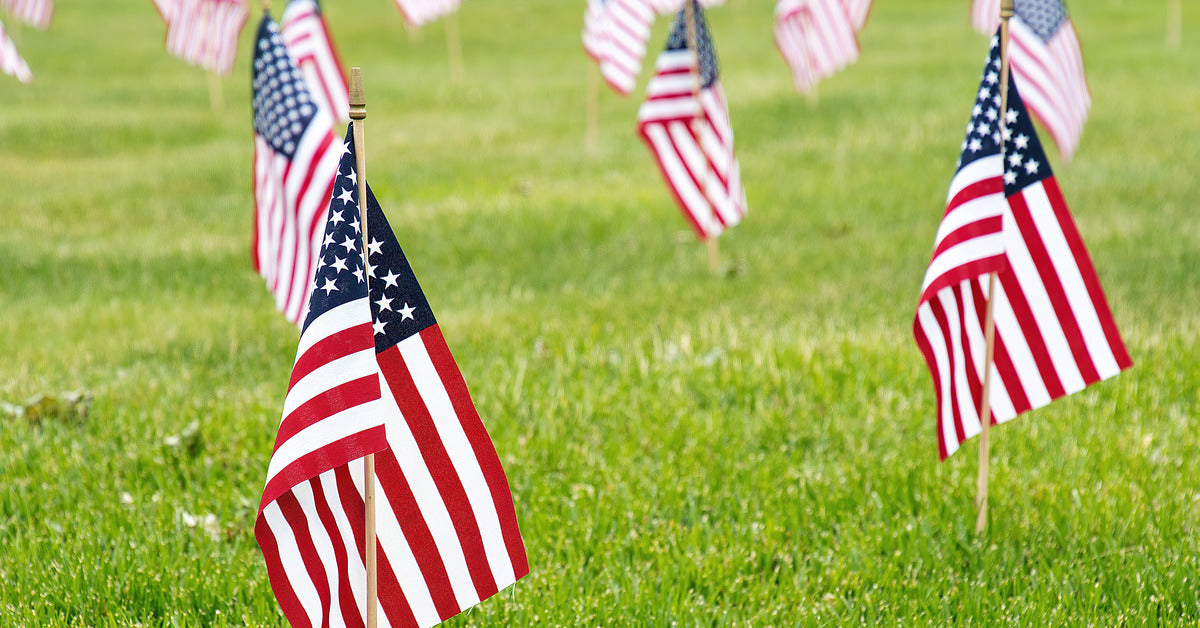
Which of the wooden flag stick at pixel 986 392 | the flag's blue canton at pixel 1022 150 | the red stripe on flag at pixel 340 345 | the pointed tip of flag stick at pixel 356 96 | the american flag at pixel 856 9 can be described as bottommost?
the american flag at pixel 856 9

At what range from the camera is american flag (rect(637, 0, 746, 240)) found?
8023 millimetres

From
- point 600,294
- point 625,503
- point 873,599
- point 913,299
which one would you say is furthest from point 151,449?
point 913,299

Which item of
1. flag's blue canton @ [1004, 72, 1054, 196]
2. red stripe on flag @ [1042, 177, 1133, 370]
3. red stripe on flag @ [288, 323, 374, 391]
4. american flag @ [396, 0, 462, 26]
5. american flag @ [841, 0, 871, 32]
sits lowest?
american flag @ [396, 0, 462, 26]

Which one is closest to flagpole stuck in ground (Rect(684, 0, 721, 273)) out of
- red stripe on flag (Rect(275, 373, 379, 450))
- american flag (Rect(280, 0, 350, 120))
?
american flag (Rect(280, 0, 350, 120))

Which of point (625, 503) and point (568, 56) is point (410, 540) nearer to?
point (625, 503)

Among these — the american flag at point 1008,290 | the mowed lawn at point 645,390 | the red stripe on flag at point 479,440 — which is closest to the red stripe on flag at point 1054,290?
the american flag at point 1008,290

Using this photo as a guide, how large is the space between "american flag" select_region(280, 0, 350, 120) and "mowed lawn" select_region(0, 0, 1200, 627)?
1.51 metres

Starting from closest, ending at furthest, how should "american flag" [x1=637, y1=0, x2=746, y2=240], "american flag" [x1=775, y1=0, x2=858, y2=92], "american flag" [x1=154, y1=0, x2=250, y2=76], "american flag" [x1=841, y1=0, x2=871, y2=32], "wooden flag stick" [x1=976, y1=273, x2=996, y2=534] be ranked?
"wooden flag stick" [x1=976, y1=273, x2=996, y2=534], "american flag" [x1=637, y1=0, x2=746, y2=240], "american flag" [x1=775, y1=0, x2=858, y2=92], "american flag" [x1=154, y1=0, x2=250, y2=76], "american flag" [x1=841, y1=0, x2=871, y2=32]

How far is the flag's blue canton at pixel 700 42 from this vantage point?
7.92m

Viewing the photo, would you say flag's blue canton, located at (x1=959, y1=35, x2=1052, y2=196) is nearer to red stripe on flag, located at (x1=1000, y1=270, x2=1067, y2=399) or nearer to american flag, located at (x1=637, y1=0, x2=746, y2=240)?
red stripe on flag, located at (x1=1000, y1=270, x2=1067, y2=399)

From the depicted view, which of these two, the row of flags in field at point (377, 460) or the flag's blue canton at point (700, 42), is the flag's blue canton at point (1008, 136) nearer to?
the row of flags in field at point (377, 460)

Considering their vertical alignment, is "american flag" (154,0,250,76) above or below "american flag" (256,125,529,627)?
below

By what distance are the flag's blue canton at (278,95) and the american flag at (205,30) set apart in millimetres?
9747

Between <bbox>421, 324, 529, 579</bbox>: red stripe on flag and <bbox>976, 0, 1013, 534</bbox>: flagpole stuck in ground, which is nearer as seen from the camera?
<bbox>421, 324, 529, 579</bbox>: red stripe on flag
